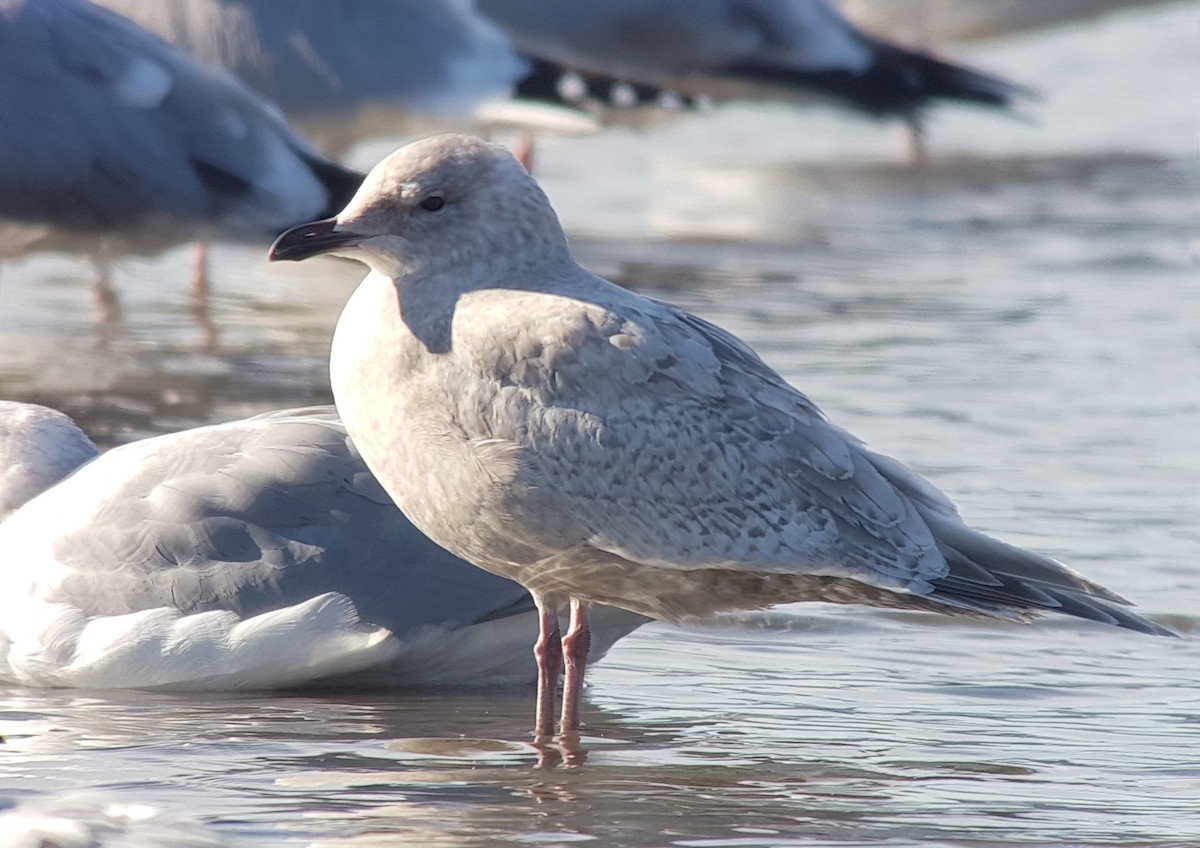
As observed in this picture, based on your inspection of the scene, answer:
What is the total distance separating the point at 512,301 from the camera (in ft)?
13.3

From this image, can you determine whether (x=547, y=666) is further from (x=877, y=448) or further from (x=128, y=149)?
(x=128, y=149)

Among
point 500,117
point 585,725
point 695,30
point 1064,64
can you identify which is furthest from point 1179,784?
point 1064,64

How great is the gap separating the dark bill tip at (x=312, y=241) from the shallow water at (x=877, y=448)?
844 millimetres

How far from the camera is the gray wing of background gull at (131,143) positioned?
7605mm

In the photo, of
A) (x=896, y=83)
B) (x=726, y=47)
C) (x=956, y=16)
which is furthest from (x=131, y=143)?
(x=956, y=16)

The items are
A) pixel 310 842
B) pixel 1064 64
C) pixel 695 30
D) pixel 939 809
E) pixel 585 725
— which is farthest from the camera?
pixel 1064 64

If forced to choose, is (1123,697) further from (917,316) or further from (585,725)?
(917,316)

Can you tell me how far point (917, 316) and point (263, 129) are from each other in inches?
89.2

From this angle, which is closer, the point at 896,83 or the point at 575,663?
the point at 575,663

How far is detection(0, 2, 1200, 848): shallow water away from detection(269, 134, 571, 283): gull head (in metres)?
0.84

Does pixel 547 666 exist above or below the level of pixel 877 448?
below

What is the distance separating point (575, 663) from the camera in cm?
432

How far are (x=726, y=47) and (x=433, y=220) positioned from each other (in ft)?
25.9

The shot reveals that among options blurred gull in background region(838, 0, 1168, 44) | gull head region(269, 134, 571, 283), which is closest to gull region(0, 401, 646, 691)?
gull head region(269, 134, 571, 283)
